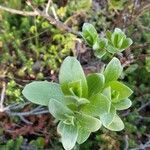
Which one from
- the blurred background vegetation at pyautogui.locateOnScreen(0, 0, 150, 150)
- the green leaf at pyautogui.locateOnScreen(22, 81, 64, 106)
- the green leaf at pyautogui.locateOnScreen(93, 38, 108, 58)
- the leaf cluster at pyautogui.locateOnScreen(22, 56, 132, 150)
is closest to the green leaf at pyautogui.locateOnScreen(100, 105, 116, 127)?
the leaf cluster at pyautogui.locateOnScreen(22, 56, 132, 150)

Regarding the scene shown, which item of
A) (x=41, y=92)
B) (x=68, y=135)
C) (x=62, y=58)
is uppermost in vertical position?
(x=41, y=92)

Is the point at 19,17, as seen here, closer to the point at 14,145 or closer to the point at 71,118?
the point at 14,145

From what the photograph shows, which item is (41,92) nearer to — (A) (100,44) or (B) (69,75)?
(B) (69,75)

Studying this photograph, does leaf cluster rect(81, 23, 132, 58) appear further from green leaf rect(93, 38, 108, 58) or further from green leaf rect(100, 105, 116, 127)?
green leaf rect(100, 105, 116, 127)

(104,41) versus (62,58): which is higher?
(104,41)

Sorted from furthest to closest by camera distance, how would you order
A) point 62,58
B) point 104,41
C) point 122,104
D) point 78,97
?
point 62,58
point 104,41
point 122,104
point 78,97

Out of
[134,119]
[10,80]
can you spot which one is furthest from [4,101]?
[134,119]

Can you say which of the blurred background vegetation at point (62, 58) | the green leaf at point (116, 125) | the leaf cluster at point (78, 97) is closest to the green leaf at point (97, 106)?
the leaf cluster at point (78, 97)

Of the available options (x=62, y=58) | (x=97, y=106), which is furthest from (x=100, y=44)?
(x=62, y=58)
